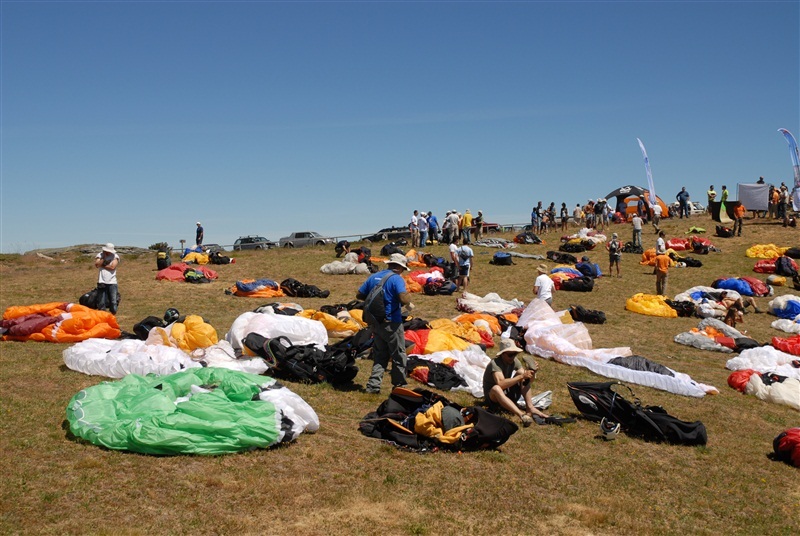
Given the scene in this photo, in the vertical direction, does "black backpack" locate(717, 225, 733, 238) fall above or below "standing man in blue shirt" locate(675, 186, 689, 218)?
below

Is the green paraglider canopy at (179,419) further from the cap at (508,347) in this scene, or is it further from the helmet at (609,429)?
the helmet at (609,429)

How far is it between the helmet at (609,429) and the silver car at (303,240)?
2691cm

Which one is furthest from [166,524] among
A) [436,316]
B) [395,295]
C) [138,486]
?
[436,316]

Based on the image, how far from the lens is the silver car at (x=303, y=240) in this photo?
114 ft

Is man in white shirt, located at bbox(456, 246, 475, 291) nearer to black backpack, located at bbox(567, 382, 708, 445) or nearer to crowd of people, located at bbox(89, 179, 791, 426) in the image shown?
crowd of people, located at bbox(89, 179, 791, 426)

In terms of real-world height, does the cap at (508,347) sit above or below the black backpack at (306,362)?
above

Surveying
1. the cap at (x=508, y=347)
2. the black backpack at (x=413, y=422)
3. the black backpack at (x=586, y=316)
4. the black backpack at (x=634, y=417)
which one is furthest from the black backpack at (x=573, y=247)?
the black backpack at (x=413, y=422)

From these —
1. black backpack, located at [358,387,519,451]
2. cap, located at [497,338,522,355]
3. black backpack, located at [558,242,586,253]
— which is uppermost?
black backpack, located at [558,242,586,253]

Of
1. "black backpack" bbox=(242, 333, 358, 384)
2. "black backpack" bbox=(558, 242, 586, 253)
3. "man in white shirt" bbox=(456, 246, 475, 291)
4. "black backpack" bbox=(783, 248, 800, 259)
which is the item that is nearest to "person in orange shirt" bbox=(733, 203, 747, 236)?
"black backpack" bbox=(783, 248, 800, 259)

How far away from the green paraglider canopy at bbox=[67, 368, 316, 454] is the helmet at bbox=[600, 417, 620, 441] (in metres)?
3.45

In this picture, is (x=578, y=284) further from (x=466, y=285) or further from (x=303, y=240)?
(x=303, y=240)

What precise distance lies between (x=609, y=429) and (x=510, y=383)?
4.08 ft

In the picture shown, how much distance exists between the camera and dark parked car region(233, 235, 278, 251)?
34.4m

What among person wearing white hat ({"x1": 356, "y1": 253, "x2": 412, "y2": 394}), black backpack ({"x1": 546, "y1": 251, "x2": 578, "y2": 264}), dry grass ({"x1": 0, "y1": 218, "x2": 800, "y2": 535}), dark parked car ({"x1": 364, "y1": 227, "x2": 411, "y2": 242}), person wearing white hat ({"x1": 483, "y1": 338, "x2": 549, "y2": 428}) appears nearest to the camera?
dry grass ({"x1": 0, "y1": 218, "x2": 800, "y2": 535})
